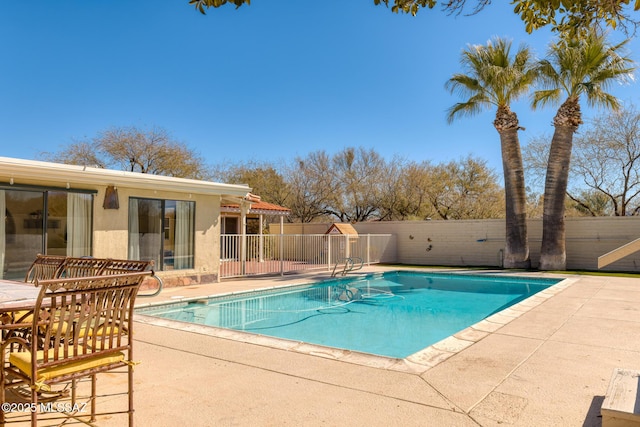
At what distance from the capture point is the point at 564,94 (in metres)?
15.8

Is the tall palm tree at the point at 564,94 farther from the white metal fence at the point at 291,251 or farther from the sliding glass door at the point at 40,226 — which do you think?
the sliding glass door at the point at 40,226

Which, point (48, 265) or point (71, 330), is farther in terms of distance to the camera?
point (48, 265)

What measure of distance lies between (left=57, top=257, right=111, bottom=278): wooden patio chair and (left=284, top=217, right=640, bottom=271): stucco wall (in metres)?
16.2

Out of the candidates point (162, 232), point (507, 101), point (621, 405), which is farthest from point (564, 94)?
point (621, 405)

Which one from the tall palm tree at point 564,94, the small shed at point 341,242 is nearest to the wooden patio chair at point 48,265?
the small shed at point 341,242

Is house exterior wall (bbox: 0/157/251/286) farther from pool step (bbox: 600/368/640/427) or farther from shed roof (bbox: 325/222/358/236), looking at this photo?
pool step (bbox: 600/368/640/427)

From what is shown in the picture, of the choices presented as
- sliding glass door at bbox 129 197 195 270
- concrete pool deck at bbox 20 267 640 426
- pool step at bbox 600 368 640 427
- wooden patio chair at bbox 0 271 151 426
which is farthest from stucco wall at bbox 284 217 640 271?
wooden patio chair at bbox 0 271 151 426

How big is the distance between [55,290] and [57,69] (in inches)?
804

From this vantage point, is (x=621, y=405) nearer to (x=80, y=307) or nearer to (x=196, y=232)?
(x=80, y=307)

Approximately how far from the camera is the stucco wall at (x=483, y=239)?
52.4 ft

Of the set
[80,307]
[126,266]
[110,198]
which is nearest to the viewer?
[80,307]

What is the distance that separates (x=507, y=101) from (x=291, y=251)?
10500 millimetres

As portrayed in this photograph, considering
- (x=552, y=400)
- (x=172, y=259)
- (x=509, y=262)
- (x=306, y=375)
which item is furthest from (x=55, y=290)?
(x=509, y=262)

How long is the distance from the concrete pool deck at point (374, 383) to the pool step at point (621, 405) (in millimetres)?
352
